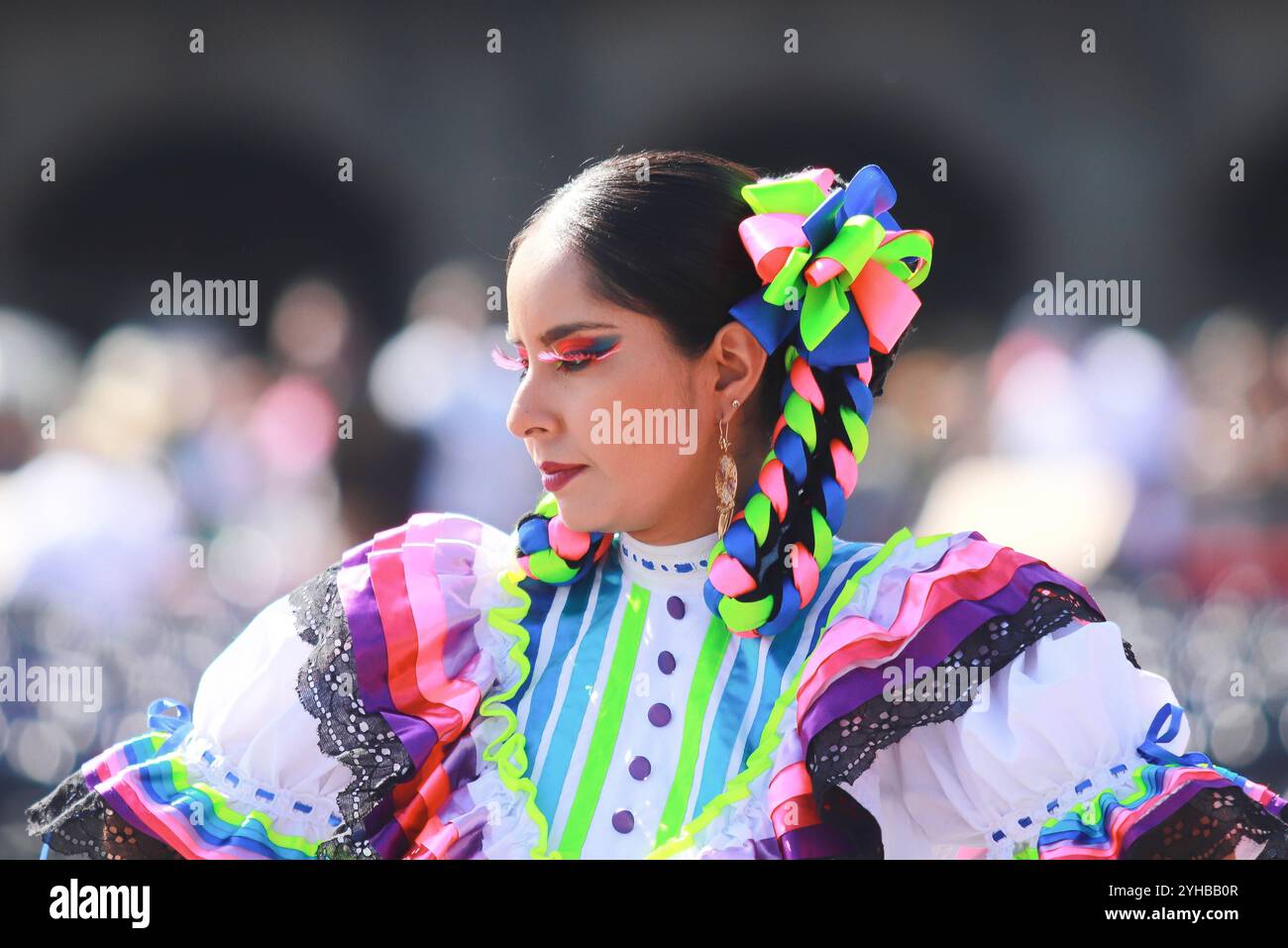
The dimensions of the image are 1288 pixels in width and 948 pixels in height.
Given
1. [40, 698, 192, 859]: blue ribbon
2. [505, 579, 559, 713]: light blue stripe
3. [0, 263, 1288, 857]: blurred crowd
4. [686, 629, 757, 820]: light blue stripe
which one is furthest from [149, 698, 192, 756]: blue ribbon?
[0, 263, 1288, 857]: blurred crowd

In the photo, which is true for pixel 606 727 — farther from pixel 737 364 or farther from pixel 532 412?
pixel 737 364

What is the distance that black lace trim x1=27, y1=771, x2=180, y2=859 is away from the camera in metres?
1.72

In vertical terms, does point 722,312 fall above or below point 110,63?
below

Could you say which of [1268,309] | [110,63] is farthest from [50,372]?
[1268,309]

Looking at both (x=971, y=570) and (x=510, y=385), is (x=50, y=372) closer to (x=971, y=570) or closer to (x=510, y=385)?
(x=510, y=385)

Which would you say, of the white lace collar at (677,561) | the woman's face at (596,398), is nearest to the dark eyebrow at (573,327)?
the woman's face at (596,398)

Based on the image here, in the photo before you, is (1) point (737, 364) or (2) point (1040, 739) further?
(1) point (737, 364)

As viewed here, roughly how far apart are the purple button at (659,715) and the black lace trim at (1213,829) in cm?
57

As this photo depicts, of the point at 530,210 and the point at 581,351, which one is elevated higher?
the point at 530,210

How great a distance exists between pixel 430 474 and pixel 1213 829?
280 cm

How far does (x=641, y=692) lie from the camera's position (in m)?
1.83

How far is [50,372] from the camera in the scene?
425cm

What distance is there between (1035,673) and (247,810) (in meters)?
0.98

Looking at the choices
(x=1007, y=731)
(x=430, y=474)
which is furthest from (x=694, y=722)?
(x=430, y=474)
